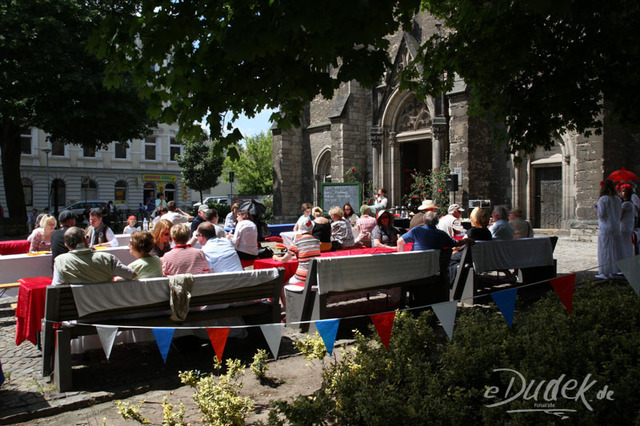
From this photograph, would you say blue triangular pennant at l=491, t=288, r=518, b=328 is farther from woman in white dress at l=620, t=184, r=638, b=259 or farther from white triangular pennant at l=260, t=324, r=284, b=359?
woman in white dress at l=620, t=184, r=638, b=259

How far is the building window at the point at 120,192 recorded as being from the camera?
48094 millimetres

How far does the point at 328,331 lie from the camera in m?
4.19

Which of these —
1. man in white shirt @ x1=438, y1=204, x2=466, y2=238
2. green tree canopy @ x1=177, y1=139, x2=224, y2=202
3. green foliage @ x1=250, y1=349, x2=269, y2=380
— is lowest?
green foliage @ x1=250, y1=349, x2=269, y2=380

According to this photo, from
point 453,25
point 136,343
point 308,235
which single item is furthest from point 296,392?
point 453,25

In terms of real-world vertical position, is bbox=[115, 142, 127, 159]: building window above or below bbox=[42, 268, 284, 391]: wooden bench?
above

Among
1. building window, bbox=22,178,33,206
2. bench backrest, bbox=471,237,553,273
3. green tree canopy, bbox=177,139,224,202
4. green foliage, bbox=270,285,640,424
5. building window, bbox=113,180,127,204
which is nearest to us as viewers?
green foliage, bbox=270,285,640,424

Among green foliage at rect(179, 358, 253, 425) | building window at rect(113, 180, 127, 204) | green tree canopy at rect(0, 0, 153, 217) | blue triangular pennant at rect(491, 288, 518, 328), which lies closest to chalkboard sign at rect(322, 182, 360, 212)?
green tree canopy at rect(0, 0, 153, 217)

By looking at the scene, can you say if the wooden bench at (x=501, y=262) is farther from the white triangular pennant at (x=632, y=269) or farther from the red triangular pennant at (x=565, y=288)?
the white triangular pennant at (x=632, y=269)

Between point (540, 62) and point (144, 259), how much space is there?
5947 mm

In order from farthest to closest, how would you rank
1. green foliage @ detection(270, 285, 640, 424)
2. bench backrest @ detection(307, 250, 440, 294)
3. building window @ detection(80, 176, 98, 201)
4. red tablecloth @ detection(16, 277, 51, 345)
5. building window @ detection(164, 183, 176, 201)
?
building window @ detection(164, 183, 176, 201) → building window @ detection(80, 176, 98, 201) → bench backrest @ detection(307, 250, 440, 294) → red tablecloth @ detection(16, 277, 51, 345) → green foliage @ detection(270, 285, 640, 424)

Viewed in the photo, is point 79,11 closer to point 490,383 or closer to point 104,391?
point 104,391

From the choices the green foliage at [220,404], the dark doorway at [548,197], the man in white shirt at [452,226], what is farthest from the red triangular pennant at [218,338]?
the dark doorway at [548,197]

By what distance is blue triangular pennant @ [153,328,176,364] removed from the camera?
429 cm

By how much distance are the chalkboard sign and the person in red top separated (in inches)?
559
